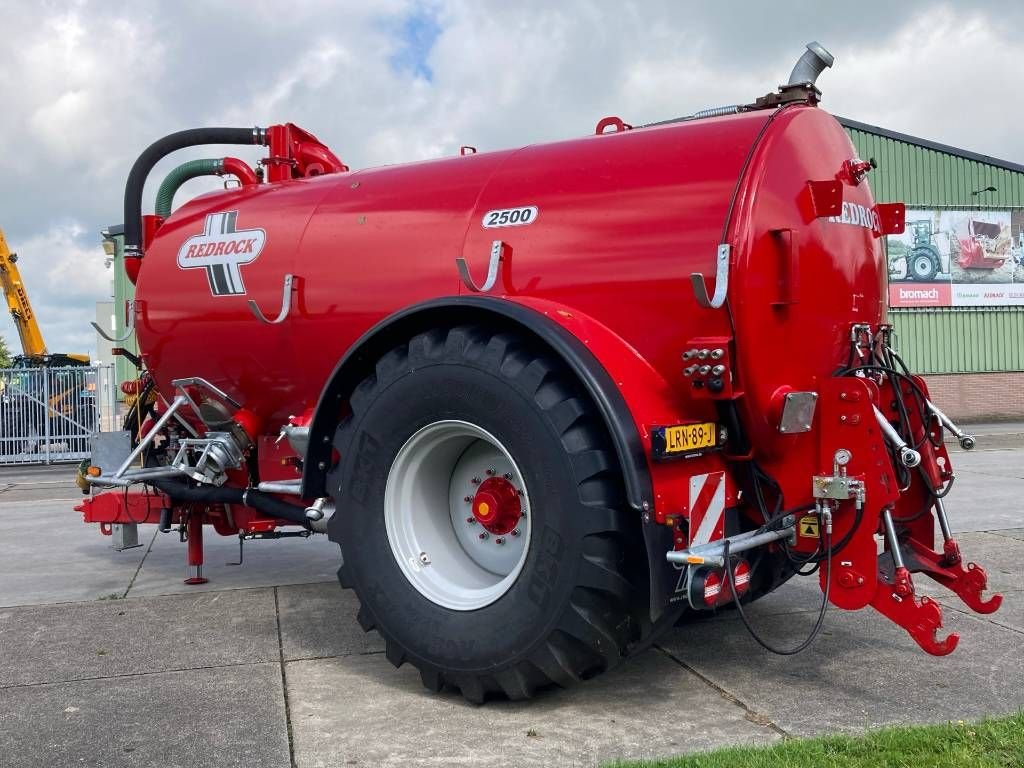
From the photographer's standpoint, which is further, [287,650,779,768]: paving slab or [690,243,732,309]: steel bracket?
[690,243,732,309]: steel bracket

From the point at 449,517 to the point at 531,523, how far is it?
69 centimetres

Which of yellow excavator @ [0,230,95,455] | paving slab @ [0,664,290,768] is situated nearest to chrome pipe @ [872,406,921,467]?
paving slab @ [0,664,290,768]

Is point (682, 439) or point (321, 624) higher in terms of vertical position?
point (682, 439)

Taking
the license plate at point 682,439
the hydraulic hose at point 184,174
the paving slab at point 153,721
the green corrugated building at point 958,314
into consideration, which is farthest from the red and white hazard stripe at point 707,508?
the green corrugated building at point 958,314

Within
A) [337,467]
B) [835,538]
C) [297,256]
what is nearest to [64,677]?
[337,467]

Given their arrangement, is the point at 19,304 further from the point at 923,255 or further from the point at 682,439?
the point at 682,439

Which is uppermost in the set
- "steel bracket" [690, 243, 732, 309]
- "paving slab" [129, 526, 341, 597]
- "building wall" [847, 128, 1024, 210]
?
"building wall" [847, 128, 1024, 210]

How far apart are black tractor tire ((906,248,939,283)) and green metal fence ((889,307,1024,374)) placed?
719 mm

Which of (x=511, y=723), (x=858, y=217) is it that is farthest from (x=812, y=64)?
(x=511, y=723)

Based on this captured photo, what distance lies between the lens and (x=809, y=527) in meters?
3.72

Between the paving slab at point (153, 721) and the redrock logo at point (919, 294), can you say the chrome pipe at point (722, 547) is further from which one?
the redrock logo at point (919, 294)

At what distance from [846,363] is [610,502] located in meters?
1.33

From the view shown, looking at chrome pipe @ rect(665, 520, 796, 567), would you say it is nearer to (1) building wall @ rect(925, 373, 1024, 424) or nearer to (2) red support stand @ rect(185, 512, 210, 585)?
(2) red support stand @ rect(185, 512, 210, 585)

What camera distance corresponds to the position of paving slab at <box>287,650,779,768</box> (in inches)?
128
